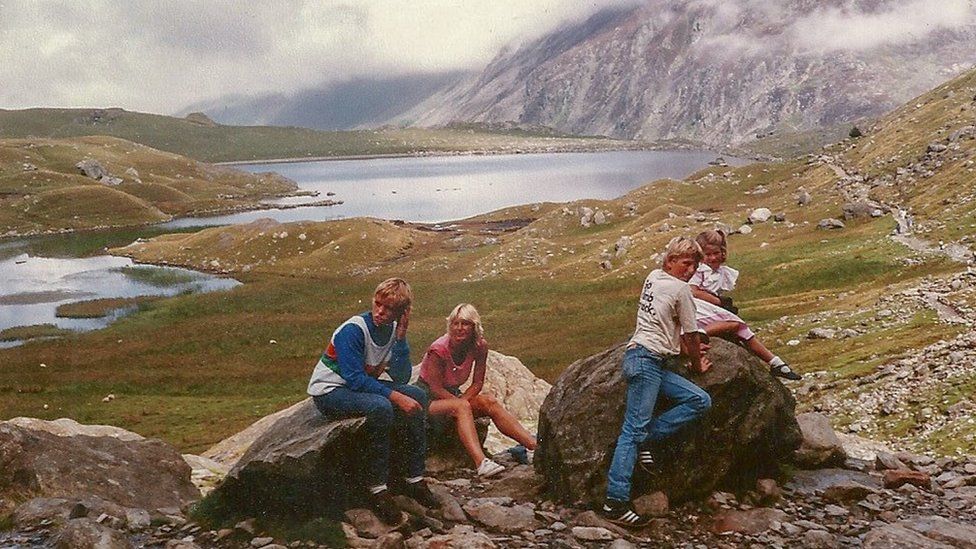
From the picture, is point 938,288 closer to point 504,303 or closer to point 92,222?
point 504,303

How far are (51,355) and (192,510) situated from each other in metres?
57.7

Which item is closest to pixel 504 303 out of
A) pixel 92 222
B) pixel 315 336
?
pixel 315 336

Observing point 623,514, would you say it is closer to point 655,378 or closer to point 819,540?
point 655,378

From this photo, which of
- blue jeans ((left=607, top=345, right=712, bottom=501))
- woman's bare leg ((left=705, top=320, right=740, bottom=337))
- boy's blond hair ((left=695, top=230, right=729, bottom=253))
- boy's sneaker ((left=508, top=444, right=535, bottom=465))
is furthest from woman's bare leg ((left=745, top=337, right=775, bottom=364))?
boy's sneaker ((left=508, top=444, right=535, bottom=465))

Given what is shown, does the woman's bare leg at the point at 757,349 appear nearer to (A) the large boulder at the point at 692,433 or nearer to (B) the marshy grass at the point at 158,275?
(A) the large boulder at the point at 692,433

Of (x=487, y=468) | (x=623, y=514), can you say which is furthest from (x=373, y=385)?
(x=623, y=514)

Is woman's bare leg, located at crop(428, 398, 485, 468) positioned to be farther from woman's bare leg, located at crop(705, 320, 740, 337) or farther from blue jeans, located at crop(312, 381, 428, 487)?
woman's bare leg, located at crop(705, 320, 740, 337)

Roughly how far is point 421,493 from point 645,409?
14.5 feet

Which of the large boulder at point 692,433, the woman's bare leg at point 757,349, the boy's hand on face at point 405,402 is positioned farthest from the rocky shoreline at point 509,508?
the woman's bare leg at point 757,349

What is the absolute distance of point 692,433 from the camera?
1265 centimetres

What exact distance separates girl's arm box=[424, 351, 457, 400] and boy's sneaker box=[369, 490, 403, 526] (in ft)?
10.8

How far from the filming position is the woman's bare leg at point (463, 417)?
576 inches

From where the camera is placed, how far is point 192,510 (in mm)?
13070

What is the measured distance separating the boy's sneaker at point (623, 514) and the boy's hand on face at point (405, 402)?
3.82 meters
